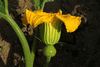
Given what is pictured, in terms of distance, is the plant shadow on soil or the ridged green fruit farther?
the plant shadow on soil

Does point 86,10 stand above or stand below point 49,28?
above

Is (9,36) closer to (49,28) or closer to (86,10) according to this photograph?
(49,28)

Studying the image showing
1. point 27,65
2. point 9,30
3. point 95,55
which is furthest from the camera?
point 9,30

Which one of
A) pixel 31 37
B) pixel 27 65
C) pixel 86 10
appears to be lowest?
pixel 27 65

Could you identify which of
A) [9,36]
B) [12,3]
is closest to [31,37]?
[9,36]

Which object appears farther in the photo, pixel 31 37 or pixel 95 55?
pixel 31 37

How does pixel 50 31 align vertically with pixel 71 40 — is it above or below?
above

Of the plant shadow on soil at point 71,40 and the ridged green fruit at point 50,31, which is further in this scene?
the plant shadow on soil at point 71,40

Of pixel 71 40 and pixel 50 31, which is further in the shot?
pixel 71 40
